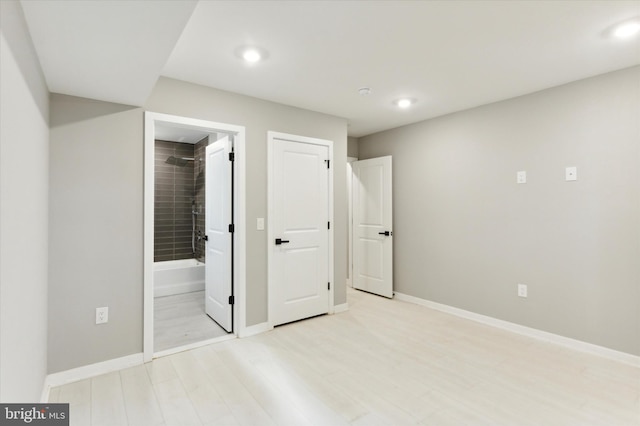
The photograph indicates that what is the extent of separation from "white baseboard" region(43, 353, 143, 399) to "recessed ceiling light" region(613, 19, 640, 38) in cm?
426

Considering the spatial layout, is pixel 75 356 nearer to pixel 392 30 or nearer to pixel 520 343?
pixel 392 30

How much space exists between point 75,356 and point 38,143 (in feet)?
5.14

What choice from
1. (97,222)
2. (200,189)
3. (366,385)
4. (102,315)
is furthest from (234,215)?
(200,189)

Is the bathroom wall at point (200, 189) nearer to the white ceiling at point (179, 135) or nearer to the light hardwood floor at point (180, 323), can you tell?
the white ceiling at point (179, 135)

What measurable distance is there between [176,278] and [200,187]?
1.58 m

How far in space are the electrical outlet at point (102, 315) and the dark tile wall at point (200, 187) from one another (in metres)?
2.97

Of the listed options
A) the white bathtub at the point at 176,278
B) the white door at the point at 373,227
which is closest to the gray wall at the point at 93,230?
the white bathtub at the point at 176,278

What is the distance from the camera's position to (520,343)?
3.05 meters

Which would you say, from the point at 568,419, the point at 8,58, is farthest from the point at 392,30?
the point at 568,419

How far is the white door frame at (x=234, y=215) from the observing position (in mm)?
2629

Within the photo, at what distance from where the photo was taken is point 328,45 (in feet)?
7.49

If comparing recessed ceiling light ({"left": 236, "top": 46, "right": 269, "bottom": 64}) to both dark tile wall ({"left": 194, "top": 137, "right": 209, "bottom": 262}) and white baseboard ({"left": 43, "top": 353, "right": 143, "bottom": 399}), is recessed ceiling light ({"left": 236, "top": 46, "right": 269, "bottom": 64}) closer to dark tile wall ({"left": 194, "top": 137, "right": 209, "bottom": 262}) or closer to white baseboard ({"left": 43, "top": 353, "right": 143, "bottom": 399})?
white baseboard ({"left": 43, "top": 353, "right": 143, "bottom": 399})

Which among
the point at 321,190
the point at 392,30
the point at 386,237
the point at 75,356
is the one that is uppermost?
the point at 392,30

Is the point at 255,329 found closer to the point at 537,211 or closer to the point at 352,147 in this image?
the point at 537,211
